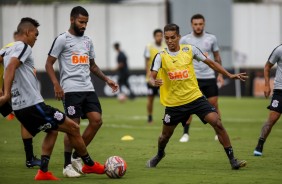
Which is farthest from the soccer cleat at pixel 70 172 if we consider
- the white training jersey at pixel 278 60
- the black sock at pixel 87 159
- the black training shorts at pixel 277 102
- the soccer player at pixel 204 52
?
the soccer player at pixel 204 52

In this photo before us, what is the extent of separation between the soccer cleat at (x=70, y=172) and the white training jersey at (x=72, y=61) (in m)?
1.13

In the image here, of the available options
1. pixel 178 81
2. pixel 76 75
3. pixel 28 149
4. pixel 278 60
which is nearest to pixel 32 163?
pixel 28 149

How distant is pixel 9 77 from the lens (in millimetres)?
9953

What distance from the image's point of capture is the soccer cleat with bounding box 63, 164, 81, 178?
11.1 metres

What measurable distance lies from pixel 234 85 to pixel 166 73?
2336 centimetres

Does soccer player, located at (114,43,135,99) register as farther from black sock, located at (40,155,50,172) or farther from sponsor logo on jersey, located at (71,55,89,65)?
black sock, located at (40,155,50,172)

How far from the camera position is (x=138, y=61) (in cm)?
4009

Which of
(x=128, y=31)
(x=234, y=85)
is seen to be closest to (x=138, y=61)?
(x=128, y=31)

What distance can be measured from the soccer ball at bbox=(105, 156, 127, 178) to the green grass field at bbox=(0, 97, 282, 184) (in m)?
0.10

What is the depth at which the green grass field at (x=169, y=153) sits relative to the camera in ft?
35.7

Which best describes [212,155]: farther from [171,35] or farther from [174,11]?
[174,11]

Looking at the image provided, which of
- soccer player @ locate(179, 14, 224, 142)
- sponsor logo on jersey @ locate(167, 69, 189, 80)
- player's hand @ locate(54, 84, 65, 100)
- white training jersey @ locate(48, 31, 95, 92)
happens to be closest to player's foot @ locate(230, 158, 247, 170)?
sponsor logo on jersey @ locate(167, 69, 189, 80)

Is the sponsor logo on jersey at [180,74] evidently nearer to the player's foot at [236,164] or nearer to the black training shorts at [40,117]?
the player's foot at [236,164]

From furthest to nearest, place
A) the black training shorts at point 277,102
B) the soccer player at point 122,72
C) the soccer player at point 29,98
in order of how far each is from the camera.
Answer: the soccer player at point 122,72
the black training shorts at point 277,102
the soccer player at point 29,98
